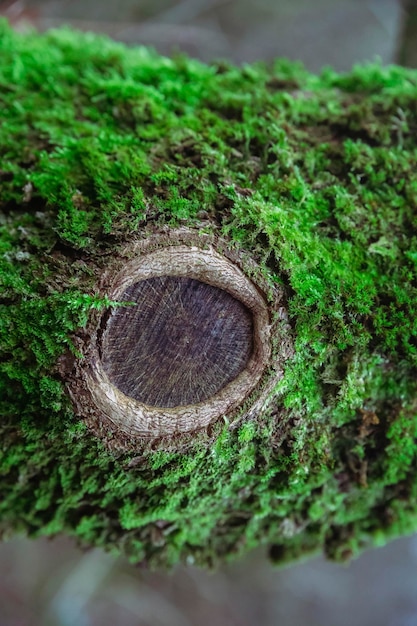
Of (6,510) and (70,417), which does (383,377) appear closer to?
(70,417)

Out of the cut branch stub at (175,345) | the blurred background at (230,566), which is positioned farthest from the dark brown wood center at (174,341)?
the blurred background at (230,566)

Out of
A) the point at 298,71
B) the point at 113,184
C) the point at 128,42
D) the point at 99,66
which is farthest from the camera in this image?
the point at 128,42

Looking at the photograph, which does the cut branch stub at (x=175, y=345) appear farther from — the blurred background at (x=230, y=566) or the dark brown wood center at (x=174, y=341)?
the blurred background at (x=230, y=566)

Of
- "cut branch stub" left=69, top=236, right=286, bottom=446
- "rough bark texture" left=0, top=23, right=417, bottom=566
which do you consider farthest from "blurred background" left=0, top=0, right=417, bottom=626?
"cut branch stub" left=69, top=236, right=286, bottom=446

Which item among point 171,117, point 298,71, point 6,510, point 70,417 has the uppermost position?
point 298,71

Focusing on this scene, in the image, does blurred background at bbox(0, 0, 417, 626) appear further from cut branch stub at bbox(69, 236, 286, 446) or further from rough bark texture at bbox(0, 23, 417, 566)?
cut branch stub at bbox(69, 236, 286, 446)

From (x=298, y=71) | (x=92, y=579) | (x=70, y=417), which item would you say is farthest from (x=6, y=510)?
(x=92, y=579)
